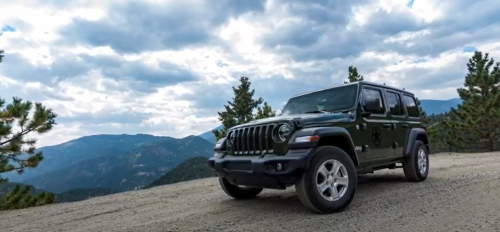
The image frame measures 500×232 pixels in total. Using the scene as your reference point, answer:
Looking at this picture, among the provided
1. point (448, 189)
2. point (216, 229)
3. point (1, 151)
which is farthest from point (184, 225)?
point (1, 151)

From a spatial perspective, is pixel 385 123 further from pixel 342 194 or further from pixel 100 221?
pixel 100 221

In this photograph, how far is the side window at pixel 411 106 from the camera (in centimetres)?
708

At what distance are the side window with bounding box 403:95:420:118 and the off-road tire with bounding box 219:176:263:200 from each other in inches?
147

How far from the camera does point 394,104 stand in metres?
6.62

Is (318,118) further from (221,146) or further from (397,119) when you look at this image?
(397,119)

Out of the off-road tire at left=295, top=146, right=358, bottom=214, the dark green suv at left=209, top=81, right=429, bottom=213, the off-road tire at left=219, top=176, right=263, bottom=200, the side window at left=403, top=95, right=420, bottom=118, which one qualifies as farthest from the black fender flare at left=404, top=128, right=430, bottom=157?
the off-road tire at left=219, top=176, right=263, bottom=200

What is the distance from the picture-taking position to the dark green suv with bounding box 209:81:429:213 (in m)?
4.25

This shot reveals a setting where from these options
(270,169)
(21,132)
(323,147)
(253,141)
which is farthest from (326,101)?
(21,132)

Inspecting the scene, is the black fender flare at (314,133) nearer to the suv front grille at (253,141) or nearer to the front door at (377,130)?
the suv front grille at (253,141)

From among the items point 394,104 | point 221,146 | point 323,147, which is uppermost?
point 394,104

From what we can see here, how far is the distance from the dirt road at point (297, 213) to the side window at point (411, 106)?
1456 millimetres

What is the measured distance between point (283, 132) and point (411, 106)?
13.6 ft

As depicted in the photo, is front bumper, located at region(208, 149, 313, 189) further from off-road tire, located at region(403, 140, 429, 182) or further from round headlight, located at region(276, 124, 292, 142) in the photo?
off-road tire, located at region(403, 140, 429, 182)

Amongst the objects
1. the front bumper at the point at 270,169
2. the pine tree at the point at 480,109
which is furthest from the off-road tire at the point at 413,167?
the pine tree at the point at 480,109
